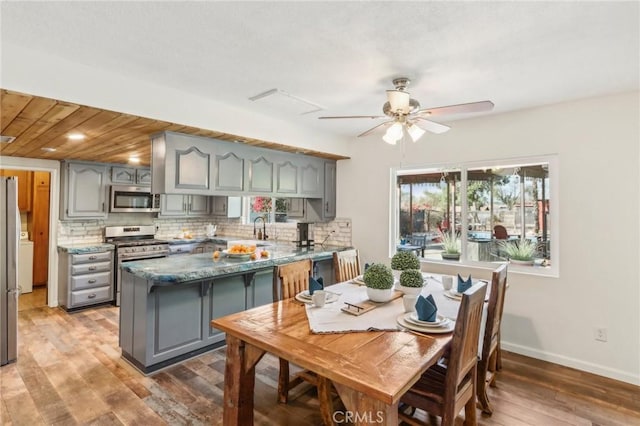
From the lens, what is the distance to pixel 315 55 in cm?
212

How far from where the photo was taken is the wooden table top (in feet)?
4.34

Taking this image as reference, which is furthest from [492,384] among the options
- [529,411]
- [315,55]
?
[315,55]

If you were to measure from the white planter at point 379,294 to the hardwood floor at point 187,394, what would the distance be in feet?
2.97

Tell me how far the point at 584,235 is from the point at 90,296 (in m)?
5.80

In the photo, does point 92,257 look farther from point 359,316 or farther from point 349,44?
point 349,44

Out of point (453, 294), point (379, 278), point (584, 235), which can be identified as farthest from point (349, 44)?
point (584, 235)

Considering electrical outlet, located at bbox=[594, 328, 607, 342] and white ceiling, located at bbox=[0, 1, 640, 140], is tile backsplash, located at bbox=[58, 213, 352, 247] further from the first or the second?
electrical outlet, located at bbox=[594, 328, 607, 342]

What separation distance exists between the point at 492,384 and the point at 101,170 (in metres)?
5.56

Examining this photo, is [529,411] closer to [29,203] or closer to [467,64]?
[467,64]

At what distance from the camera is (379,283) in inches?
87.4

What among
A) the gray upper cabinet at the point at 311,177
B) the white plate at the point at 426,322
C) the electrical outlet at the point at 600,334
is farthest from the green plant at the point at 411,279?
the gray upper cabinet at the point at 311,177

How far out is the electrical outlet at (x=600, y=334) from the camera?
288 centimetres

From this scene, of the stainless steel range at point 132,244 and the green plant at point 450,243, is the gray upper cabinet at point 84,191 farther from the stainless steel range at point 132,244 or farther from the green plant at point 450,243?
the green plant at point 450,243

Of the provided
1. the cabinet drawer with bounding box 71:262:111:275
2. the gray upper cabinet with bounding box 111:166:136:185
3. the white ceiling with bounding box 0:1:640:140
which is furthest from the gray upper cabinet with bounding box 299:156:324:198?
the cabinet drawer with bounding box 71:262:111:275
